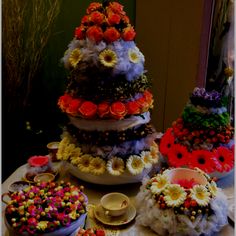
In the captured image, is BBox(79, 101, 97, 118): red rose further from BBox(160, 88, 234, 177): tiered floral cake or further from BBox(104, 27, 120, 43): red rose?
BBox(160, 88, 234, 177): tiered floral cake

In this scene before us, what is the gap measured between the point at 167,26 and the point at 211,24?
247 mm

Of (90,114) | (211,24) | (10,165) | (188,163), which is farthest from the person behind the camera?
(10,165)

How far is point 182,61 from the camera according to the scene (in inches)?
78.0

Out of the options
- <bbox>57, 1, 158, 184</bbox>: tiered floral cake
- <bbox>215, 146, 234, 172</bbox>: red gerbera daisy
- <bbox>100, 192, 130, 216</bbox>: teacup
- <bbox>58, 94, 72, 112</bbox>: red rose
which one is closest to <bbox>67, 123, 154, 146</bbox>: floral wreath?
<bbox>57, 1, 158, 184</bbox>: tiered floral cake

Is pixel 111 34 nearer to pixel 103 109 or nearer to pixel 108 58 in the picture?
pixel 108 58

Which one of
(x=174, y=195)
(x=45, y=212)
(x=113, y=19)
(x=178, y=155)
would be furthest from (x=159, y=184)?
(x=113, y=19)

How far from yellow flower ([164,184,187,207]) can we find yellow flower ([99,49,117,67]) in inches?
19.1

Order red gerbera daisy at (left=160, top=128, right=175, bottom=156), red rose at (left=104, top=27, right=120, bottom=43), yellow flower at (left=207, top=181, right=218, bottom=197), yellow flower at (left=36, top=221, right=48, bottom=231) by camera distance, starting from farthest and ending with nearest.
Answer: red gerbera daisy at (left=160, top=128, right=175, bottom=156), red rose at (left=104, top=27, right=120, bottom=43), yellow flower at (left=207, top=181, right=218, bottom=197), yellow flower at (left=36, top=221, right=48, bottom=231)

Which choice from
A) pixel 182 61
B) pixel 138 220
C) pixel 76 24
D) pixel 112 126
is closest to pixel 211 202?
pixel 138 220

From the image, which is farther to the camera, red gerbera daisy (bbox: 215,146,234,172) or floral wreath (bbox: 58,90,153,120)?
red gerbera daisy (bbox: 215,146,234,172)

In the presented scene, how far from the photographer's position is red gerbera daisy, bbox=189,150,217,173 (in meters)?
1.35

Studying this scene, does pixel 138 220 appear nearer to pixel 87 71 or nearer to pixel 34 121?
pixel 87 71

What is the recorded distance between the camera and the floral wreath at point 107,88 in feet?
4.14

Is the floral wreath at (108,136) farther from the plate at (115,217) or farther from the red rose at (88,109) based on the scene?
the plate at (115,217)
